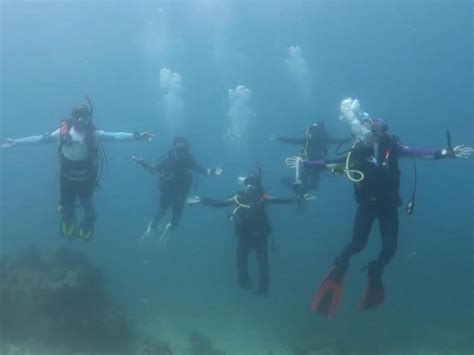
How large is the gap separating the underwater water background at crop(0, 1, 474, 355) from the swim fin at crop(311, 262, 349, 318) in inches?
565

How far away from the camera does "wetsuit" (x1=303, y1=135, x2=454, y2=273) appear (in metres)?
8.09

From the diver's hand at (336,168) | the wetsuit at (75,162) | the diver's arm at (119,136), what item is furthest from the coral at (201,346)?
the diver's hand at (336,168)

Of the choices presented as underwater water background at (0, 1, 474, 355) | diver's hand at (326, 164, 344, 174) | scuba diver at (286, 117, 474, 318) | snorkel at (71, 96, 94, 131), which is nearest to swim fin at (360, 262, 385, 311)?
scuba diver at (286, 117, 474, 318)

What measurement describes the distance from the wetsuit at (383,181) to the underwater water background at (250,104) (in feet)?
50.1

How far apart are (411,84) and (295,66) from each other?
54.9 ft

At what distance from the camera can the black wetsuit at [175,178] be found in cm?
1320

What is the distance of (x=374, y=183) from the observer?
8188 mm

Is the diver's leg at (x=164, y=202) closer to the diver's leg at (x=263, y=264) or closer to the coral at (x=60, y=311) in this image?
the coral at (x=60, y=311)

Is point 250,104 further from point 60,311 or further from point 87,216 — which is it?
point 87,216

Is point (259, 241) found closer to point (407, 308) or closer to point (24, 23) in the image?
point (407, 308)

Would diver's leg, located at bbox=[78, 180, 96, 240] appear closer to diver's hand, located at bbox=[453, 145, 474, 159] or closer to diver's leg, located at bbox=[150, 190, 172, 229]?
diver's leg, located at bbox=[150, 190, 172, 229]

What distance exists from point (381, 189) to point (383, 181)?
149 mm

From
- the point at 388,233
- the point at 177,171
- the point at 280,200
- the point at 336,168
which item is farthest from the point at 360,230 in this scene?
the point at 177,171

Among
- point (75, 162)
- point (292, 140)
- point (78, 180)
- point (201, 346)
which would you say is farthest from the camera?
point (201, 346)
